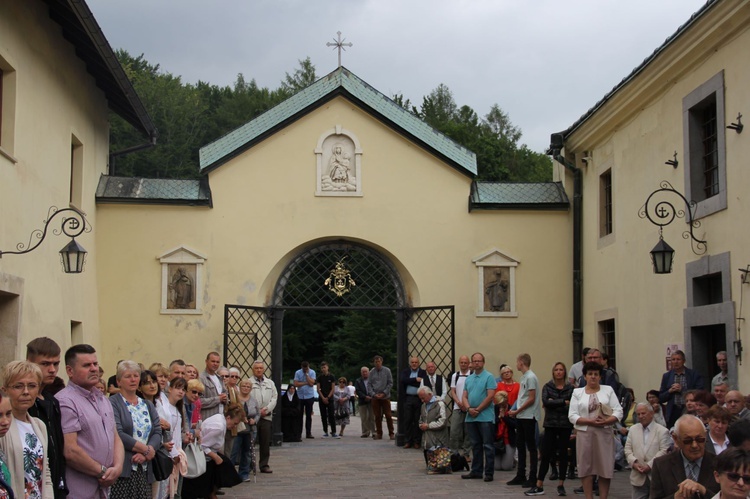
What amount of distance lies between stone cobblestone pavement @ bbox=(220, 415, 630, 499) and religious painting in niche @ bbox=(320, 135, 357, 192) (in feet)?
15.6

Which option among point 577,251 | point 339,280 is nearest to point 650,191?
point 577,251

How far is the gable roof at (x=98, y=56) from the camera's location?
13453 millimetres

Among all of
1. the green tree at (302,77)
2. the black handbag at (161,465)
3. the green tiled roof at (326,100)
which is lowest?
the black handbag at (161,465)

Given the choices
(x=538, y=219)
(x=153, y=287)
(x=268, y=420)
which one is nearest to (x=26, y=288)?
(x=268, y=420)

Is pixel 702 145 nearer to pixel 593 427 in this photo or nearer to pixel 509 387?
pixel 509 387

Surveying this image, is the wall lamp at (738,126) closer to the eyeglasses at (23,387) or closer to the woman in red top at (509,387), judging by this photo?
the woman in red top at (509,387)

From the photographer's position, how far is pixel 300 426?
20047mm

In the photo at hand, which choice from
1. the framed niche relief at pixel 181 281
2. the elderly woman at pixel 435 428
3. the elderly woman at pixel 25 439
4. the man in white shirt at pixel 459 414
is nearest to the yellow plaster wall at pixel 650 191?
the man in white shirt at pixel 459 414

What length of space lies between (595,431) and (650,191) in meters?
5.02

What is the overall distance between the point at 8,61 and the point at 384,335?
28497 mm

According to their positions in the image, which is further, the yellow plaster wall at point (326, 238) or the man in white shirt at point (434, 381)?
the yellow plaster wall at point (326, 238)

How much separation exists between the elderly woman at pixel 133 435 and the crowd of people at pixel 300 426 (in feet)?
0.04

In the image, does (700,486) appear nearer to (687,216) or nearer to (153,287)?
(687,216)

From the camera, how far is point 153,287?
1855 cm
